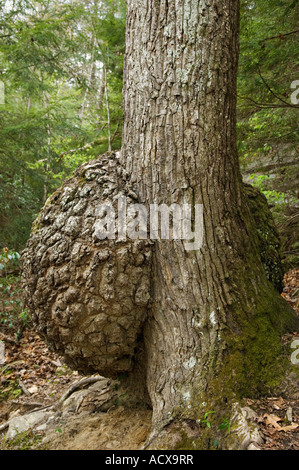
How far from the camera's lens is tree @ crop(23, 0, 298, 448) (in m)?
2.04

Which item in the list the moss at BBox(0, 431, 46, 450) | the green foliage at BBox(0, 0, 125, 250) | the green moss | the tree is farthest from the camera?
the green foliage at BBox(0, 0, 125, 250)

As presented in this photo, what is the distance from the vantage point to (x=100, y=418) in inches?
98.8

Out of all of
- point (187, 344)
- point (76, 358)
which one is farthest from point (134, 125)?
point (76, 358)

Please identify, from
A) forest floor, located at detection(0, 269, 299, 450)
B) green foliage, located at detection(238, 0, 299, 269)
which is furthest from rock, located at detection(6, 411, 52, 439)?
green foliage, located at detection(238, 0, 299, 269)

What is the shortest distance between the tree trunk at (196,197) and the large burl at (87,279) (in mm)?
140

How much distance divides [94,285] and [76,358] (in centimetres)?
63

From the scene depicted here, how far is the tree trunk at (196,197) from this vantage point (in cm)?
203

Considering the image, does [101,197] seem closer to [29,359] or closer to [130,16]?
[130,16]

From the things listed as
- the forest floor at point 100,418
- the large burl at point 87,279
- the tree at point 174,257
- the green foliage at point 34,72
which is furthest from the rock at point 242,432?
the green foliage at point 34,72

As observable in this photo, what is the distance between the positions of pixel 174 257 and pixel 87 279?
571mm

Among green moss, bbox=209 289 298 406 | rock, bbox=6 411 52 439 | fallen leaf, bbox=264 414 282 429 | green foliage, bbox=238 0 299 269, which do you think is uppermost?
green foliage, bbox=238 0 299 269

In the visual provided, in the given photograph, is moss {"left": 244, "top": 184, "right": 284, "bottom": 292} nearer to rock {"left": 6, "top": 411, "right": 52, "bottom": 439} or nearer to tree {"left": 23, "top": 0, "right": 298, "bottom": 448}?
tree {"left": 23, "top": 0, "right": 298, "bottom": 448}

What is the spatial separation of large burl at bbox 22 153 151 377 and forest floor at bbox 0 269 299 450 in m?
0.44

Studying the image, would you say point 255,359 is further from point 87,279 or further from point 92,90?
point 92,90
